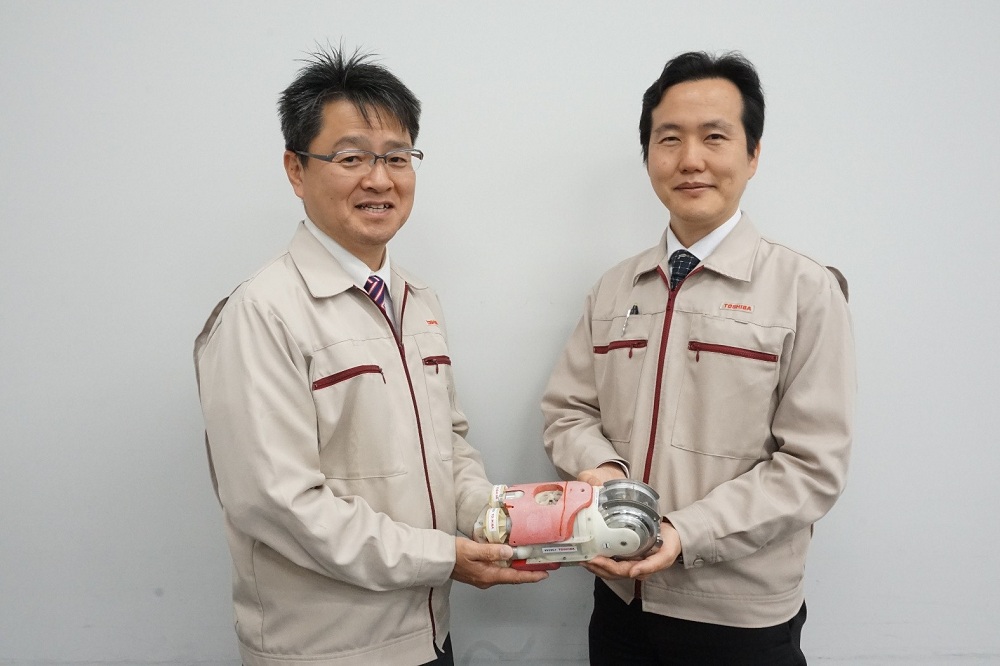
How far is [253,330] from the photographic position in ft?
3.91

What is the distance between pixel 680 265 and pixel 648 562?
0.62m

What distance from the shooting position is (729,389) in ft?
4.48

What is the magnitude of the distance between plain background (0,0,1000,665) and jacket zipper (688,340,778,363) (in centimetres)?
51

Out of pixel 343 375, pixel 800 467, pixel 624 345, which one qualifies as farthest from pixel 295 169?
pixel 800 467

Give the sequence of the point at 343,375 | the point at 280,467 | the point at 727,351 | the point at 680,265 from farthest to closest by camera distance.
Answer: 1. the point at 680,265
2. the point at 727,351
3. the point at 343,375
4. the point at 280,467

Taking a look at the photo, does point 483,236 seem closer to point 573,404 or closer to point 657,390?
point 573,404

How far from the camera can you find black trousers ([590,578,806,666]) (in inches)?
53.9

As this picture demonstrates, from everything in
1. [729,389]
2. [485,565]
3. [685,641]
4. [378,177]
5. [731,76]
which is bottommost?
[685,641]

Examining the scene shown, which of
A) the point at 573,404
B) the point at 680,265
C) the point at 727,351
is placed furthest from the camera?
the point at 573,404

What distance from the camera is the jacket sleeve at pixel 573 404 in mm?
1542

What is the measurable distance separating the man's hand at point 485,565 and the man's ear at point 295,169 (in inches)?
29.9

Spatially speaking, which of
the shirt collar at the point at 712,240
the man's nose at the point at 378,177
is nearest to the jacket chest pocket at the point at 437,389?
the man's nose at the point at 378,177

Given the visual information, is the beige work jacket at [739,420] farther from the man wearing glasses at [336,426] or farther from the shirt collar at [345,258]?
the shirt collar at [345,258]

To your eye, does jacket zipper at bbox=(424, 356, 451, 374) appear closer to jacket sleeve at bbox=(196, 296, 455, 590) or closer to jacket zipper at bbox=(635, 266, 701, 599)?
jacket sleeve at bbox=(196, 296, 455, 590)
